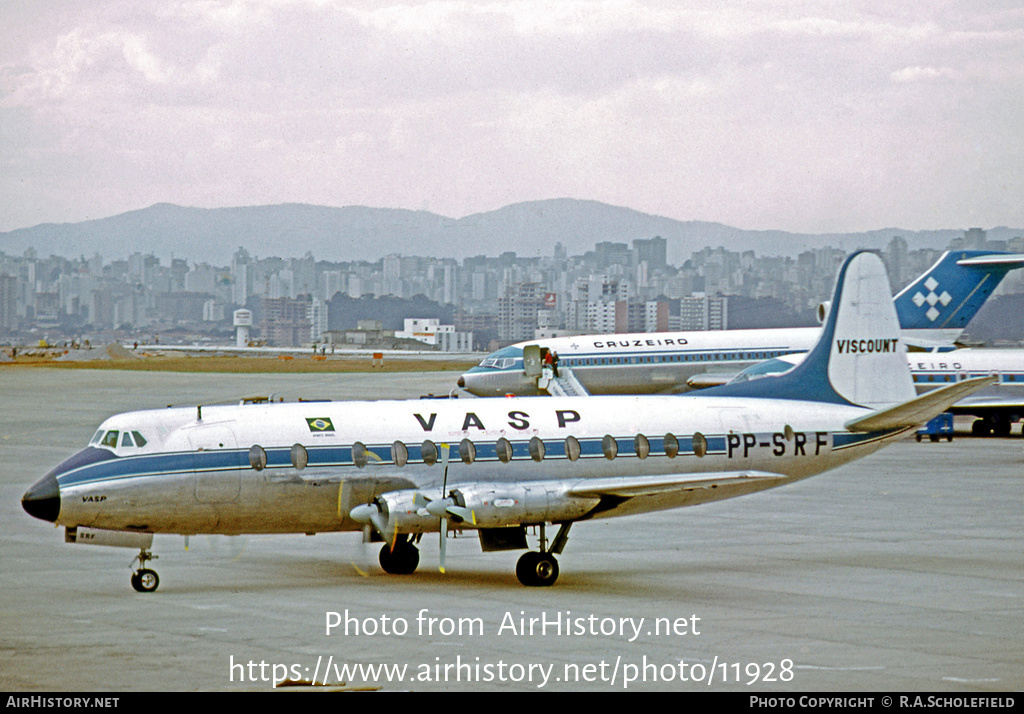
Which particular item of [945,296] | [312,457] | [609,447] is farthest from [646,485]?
[945,296]

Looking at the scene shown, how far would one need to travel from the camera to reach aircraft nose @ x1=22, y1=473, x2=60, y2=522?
2355cm

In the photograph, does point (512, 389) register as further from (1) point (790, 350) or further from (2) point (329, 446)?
(2) point (329, 446)

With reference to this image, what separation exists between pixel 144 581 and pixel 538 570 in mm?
7209

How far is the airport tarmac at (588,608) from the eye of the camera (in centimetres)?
1798

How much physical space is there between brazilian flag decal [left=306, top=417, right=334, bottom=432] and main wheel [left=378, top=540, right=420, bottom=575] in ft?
8.77

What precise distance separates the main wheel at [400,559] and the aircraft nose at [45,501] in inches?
246

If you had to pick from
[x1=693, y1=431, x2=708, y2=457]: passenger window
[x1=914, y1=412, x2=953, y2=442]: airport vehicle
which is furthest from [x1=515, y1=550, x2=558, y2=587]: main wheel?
[x1=914, y1=412, x2=953, y2=442]: airport vehicle

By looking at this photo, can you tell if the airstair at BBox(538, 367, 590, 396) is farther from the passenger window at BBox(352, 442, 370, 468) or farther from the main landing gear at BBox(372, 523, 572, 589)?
the passenger window at BBox(352, 442, 370, 468)

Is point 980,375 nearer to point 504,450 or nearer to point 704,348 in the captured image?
point 704,348

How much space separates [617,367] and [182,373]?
59.3 meters

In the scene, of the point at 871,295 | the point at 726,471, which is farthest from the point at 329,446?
the point at 871,295

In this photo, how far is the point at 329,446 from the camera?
82.5 ft

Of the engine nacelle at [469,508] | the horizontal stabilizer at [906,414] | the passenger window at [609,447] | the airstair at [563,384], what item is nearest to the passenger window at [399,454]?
the engine nacelle at [469,508]

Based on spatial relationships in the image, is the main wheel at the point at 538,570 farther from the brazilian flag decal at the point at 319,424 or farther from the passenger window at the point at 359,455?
the brazilian flag decal at the point at 319,424
